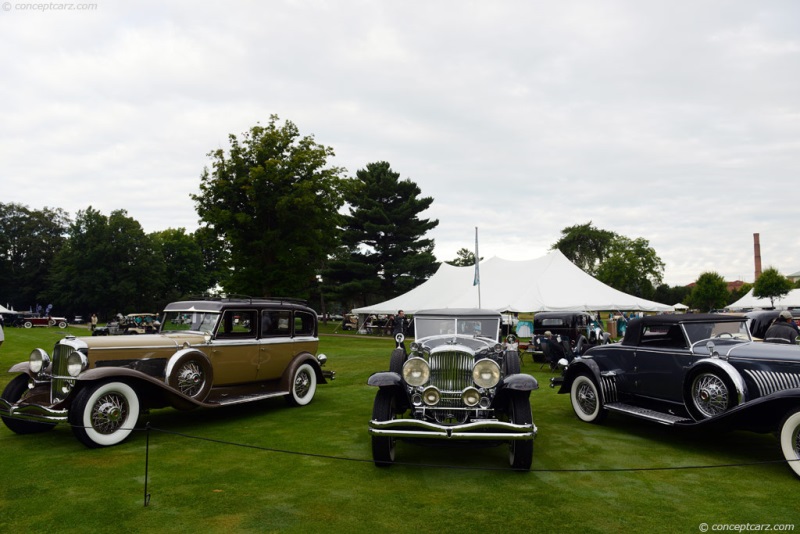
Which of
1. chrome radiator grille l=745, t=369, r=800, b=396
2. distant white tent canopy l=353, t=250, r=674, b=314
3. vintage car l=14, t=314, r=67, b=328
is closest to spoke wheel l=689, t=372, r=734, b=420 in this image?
chrome radiator grille l=745, t=369, r=800, b=396

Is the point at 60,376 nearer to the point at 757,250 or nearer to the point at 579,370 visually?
the point at 579,370

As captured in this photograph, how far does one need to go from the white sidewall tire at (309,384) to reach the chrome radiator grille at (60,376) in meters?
3.60

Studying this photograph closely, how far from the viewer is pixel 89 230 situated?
59312mm

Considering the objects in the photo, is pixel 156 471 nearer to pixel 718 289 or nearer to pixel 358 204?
pixel 358 204

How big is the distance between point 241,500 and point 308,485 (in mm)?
684

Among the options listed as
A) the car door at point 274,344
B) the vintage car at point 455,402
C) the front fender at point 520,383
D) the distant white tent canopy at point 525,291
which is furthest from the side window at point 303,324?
the distant white tent canopy at point 525,291

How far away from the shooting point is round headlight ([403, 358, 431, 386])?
5957 mm

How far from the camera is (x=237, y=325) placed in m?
8.74

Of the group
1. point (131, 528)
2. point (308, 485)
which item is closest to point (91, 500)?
point (131, 528)

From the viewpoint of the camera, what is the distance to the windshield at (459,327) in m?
7.32

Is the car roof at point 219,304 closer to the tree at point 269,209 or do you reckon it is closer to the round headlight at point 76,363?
the round headlight at point 76,363

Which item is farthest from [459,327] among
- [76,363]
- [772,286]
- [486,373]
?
[772,286]
